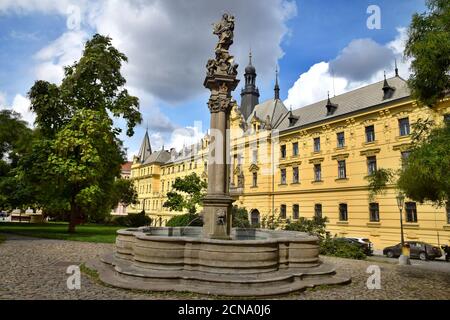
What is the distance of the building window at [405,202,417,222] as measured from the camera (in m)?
26.1

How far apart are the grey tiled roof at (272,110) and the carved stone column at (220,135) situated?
30800 mm

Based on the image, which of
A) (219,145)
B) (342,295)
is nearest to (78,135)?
(219,145)

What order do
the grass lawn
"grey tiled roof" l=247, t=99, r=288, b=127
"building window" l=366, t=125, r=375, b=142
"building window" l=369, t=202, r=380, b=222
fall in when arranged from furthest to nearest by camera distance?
1. "grey tiled roof" l=247, t=99, r=288, b=127
2. "building window" l=366, t=125, r=375, b=142
3. "building window" l=369, t=202, r=380, b=222
4. the grass lawn

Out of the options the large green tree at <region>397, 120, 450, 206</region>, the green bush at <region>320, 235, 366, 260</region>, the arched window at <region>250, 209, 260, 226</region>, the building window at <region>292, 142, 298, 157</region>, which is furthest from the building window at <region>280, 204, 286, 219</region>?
the large green tree at <region>397, 120, 450, 206</region>

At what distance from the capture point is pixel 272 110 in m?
45.7

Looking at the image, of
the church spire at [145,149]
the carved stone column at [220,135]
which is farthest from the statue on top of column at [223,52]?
the church spire at [145,149]

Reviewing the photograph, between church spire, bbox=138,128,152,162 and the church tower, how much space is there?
37.9 metres

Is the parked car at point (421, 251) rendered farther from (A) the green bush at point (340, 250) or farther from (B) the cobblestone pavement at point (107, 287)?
(B) the cobblestone pavement at point (107, 287)

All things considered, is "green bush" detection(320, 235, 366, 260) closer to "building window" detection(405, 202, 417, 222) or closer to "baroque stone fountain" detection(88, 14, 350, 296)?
"baroque stone fountain" detection(88, 14, 350, 296)

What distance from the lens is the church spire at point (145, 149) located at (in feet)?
274

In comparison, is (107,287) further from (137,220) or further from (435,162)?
(137,220)

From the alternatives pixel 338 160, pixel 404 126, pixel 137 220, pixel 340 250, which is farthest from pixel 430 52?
pixel 137 220
